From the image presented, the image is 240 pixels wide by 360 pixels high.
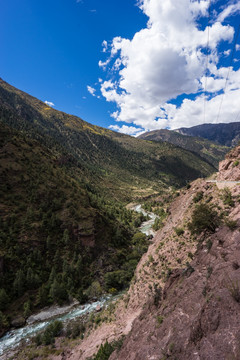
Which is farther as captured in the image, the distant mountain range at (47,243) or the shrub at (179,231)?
the distant mountain range at (47,243)

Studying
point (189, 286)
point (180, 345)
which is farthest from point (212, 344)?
point (189, 286)

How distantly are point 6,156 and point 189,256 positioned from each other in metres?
73.5

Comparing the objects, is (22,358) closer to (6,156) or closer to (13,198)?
(13,198)

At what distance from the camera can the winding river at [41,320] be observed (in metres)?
30.8

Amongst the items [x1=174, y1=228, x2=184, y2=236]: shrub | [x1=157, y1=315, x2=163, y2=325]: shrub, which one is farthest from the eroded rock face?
[x1=157, y1=315, x2=163, y2=325]: shrub

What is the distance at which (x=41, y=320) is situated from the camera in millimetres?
35750

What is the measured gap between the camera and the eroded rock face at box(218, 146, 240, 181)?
24.4 m

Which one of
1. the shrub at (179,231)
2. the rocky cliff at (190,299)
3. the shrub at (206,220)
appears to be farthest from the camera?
the shrub at (179,231)

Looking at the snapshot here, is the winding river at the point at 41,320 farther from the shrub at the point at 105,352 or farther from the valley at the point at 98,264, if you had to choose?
the shrub at the point at 105,352

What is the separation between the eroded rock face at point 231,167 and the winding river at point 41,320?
34.8 meters

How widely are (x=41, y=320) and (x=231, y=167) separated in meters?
45.8

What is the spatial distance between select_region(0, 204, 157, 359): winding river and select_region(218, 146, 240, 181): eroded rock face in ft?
114

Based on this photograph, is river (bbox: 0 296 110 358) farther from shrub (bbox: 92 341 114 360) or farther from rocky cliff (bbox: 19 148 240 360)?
shrub (bbox: 92 341 114 360)

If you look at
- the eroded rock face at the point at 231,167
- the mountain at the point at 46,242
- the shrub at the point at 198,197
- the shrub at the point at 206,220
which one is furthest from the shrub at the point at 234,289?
the mountain at the point at 46,242
